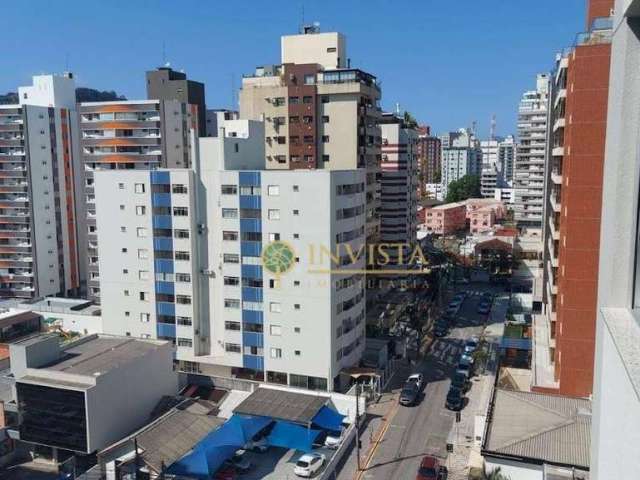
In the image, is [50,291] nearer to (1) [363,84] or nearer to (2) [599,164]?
(1) [363,84]

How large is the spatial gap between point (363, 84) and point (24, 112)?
34015 millimetres

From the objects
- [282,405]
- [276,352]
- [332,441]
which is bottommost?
[332,441]

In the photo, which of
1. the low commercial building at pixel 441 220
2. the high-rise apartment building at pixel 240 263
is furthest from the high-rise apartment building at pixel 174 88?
the low commercial building at pixel 441 220

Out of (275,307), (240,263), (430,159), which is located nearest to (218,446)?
(275,307)

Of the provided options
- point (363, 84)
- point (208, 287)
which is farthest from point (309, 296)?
point (363, 84)

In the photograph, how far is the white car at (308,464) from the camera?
26188 millimetres

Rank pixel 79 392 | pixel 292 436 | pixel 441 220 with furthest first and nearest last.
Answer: pixel 441 220 → pixel 292 436 → pixel 79 392

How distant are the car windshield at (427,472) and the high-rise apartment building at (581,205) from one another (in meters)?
7.53

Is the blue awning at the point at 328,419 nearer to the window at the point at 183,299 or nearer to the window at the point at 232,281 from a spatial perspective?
the window at the point at 232,281

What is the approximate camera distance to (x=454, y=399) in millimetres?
33250

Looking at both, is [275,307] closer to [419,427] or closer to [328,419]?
[328,419]

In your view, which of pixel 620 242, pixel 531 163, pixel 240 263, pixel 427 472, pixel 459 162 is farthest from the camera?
pixel 459 162

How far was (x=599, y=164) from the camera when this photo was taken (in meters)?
25.0

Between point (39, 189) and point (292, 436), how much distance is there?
42.5 metres
